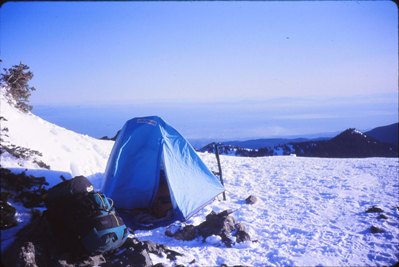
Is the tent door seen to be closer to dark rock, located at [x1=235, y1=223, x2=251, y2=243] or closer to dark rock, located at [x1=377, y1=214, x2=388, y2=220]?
dark rock, located at [x1=235, y1=223, x2=251, y2=243]

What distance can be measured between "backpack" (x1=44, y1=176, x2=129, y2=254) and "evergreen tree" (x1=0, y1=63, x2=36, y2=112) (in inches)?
220

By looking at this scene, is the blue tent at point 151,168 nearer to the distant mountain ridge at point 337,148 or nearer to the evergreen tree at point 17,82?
the evergreen tree at point 17,82

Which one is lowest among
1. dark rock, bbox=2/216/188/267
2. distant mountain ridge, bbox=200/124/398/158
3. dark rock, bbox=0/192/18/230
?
distant mountain ridge, bbox=200/124/398/158

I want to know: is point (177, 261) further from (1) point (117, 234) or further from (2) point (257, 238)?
(2) point (257, 238)

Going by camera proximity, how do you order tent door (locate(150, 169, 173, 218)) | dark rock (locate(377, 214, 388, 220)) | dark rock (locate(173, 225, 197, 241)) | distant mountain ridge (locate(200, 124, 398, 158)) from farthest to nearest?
distant mountain ridge (locate(200, 124, 398, 158)), tent door (locate(150, 169, 173, 218)), dark rock (locate(377, 214, 388, 220)), dark rock (locate(173, 225, 197, 241))

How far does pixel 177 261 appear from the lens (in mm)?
5188

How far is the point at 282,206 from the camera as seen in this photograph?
8305mm

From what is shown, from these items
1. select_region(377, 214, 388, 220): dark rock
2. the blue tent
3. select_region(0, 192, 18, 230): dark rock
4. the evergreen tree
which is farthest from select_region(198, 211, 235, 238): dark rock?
the evergreen tree

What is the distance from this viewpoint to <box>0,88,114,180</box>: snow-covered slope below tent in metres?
7.10

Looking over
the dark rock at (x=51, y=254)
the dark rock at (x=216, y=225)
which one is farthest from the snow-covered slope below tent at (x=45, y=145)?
the dark rock at (x=216, y=225)

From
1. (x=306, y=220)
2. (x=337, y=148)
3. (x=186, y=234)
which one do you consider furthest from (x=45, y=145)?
(x=337, y=148)

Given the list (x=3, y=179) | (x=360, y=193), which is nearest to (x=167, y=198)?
(x=3, y=179)

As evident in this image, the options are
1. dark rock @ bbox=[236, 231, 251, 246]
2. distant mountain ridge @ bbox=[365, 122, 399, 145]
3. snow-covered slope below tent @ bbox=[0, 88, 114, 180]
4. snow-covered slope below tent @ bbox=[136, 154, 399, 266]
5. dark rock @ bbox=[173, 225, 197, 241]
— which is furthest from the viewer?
distant mountain ridge @ bbox=[365, 122, 399, 145]

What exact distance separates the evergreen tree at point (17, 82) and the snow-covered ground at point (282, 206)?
624 mm
